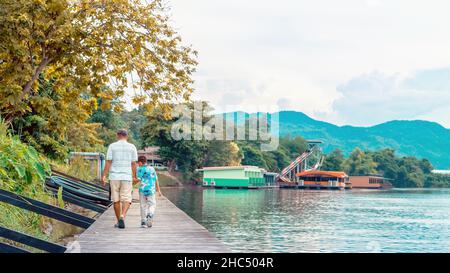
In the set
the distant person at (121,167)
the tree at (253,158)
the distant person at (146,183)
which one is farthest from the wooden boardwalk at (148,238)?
the tree at (253,158)

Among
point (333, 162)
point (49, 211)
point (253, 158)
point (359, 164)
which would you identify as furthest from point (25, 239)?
point (333, 162)

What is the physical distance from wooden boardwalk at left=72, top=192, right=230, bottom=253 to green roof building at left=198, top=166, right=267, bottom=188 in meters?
71.4

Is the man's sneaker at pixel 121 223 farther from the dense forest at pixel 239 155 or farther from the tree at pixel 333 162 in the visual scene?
the tree at pixel 333 162

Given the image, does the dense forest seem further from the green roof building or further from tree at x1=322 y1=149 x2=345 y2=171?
the green roof building

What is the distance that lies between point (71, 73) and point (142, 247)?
9.96m

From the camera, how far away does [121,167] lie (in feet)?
36.9

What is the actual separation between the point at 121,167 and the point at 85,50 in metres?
6.51

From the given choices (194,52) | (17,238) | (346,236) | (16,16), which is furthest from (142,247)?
(346,236)

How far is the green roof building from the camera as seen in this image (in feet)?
284

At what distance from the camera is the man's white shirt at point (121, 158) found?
11.1 meters

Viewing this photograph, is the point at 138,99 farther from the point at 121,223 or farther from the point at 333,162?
the point at 333,162

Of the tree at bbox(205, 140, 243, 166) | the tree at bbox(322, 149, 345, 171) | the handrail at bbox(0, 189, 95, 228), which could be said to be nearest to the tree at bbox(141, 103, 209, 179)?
the tree at bbox(205, 140, 243, 166)
